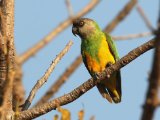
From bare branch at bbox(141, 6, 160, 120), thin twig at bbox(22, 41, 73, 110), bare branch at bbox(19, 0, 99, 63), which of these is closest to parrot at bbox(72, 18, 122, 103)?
thin twig at bbox(22, 41, 73, 110)

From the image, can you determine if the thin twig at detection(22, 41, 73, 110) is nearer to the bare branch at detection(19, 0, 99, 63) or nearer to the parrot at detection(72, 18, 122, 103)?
the parrot at detection(72, 18, 122, 103)

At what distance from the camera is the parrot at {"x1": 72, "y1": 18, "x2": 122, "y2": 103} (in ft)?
19.1

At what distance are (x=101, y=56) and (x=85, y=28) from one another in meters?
0.87

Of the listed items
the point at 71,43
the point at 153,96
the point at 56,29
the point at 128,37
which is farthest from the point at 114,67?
the point at 153,96

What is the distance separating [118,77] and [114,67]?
2585mm

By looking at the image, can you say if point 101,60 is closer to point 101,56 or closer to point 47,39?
point 101,56

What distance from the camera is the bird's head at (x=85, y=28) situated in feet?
21.1

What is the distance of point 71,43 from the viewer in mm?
3635

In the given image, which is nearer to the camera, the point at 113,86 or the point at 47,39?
the point at 47,39

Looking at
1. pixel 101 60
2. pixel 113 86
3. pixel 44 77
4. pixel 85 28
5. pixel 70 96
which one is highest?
pixel 44 77

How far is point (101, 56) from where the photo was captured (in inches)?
230

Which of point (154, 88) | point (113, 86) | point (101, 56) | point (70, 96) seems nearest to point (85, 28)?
point (101, 56)

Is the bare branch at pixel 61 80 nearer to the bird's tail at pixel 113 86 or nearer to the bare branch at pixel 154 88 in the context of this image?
the bare branch at pixel 154 88

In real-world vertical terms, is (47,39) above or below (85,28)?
above
